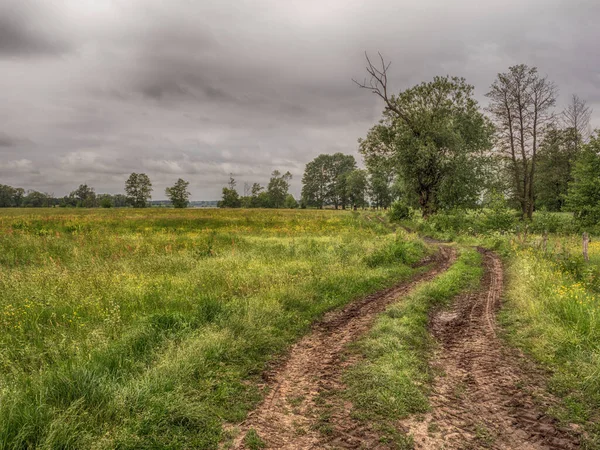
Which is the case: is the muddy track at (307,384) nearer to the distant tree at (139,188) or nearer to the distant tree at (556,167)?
the distant tree at (556,167)

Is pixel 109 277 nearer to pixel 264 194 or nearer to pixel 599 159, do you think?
pixel 599 159

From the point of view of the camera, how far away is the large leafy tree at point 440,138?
94.1 feet

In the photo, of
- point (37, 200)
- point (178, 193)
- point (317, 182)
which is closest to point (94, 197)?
point (37, 200)

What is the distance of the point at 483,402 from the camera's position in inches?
173

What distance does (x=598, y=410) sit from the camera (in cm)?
411

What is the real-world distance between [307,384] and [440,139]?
1147 inches

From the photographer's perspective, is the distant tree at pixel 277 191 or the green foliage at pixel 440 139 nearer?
the green foliage at pixel 440 139

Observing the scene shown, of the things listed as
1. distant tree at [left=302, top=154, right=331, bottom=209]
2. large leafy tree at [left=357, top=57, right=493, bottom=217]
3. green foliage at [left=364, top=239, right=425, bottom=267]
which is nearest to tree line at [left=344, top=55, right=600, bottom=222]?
large leafy tree at [left=357, top=57, right=493, bottom=217]

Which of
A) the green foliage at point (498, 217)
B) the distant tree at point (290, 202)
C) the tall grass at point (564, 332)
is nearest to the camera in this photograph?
the tall grass at point (564, 332)

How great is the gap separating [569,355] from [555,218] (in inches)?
1166

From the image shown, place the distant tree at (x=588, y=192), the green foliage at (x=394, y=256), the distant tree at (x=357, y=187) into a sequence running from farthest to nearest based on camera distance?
the distant tree at (x=357, y=187)
the distant tree at (x=588, y=192)
the green foliage at (x=394, y=256)

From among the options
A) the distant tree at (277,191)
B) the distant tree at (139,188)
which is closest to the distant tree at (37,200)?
the distant tree at (139,188)

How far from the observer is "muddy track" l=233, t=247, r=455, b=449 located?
12.6 ft

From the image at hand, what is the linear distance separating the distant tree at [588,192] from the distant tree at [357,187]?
62.5 m
